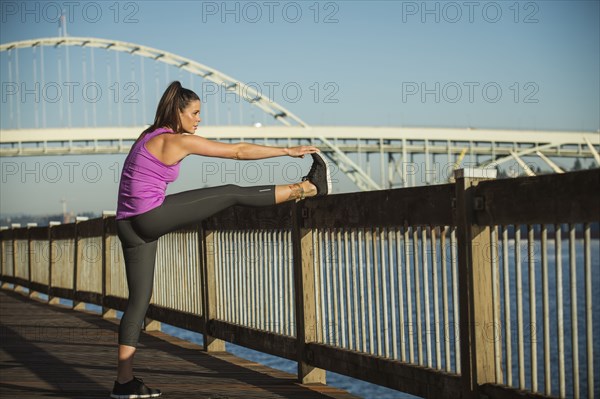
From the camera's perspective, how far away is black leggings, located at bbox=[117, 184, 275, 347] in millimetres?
4996

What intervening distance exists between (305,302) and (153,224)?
139 cm

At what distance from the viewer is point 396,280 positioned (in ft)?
20.6

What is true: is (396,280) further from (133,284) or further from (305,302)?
(133,284)

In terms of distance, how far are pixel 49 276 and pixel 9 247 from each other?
18.9 feet

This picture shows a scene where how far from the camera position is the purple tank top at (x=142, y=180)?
496 cm

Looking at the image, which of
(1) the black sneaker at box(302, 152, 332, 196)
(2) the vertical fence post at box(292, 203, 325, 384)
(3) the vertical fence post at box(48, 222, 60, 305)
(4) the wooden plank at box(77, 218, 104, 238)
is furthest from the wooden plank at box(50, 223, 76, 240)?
(1) the black sneaker at box(302, 152, 332, 196)

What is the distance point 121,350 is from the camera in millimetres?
5133

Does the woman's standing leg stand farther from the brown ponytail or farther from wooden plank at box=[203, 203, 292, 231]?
wooden plank at box=[203, 203, 292, 231]

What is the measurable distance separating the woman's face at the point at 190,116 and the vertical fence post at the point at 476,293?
1507 millimetres

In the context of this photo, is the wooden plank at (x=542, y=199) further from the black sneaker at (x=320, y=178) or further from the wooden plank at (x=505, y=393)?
the black sneaker at (x=320, y=178)

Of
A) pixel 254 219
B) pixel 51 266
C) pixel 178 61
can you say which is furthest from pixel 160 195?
pixel 178 61

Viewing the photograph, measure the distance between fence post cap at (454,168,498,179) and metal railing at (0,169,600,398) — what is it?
0.09 ft

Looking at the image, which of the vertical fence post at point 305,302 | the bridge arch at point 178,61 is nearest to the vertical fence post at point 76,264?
the vertical fence post at point 305,302

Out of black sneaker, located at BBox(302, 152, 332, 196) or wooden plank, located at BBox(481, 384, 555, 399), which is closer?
wooden plank, located at BBox(481, 384, 555, 399)
